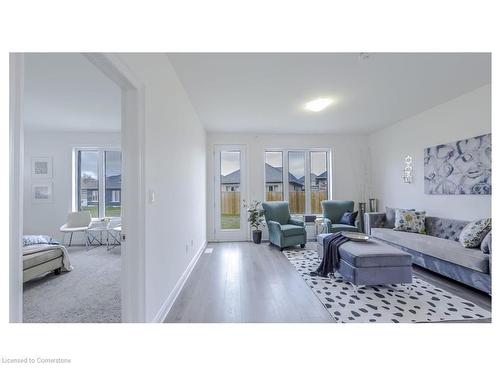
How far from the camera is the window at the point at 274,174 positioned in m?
5.64

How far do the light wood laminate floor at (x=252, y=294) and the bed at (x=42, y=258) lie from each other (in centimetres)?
195

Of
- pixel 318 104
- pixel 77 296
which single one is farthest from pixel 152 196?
pixel 318 104

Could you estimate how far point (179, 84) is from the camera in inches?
111

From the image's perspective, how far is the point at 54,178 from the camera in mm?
5035

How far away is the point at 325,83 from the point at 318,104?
68 cm

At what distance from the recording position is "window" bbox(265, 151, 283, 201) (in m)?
5.64

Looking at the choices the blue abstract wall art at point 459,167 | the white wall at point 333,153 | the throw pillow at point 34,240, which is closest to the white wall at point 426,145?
the blue abstract wall art at point 459,167

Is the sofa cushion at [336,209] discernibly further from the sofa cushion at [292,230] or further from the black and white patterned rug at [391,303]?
the black and white patterned rug at [391,303]

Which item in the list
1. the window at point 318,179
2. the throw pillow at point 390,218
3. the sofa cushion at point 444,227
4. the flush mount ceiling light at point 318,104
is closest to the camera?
the sofa cushion at point 444,227

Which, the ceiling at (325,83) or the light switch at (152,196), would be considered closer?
the light switch at (152,196)

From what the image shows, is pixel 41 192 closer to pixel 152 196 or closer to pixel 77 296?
pixel 77 296
